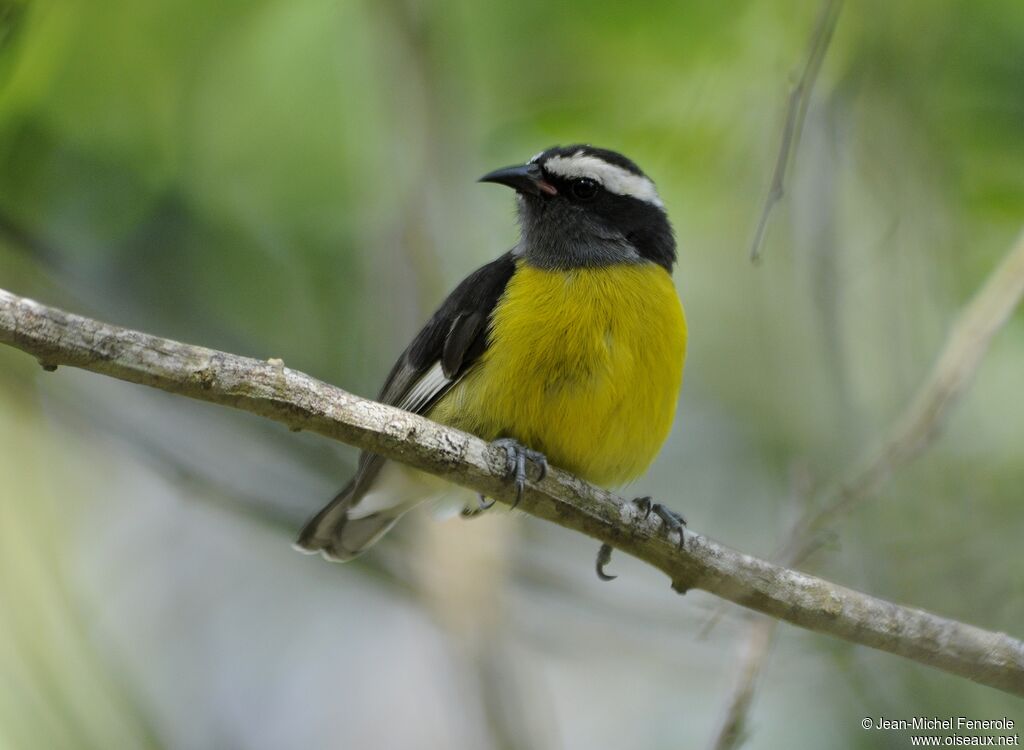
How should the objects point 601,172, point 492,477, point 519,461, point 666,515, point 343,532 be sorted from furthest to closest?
point 343,532
point 601,172
point 666,515
point 519,461
point 492,477

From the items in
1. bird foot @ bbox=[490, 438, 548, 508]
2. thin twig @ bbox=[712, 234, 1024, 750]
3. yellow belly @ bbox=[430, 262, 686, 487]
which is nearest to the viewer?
bird foot @ bbox=[490, 438, 548, 508]

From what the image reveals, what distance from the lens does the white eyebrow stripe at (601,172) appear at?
193 inches

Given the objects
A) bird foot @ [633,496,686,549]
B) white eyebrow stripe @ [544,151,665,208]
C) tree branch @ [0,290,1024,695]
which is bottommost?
tree branch @ [0,290,1024,695]

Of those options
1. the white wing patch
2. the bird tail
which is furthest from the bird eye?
the bird tail

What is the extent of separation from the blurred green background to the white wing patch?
1164 mm

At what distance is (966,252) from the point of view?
17.9 feet

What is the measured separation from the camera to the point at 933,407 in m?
4.52

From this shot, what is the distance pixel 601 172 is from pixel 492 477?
1802mm

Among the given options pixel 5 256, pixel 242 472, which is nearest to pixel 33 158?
pixel 5 256

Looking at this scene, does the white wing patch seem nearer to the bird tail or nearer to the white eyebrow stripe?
the bird tail

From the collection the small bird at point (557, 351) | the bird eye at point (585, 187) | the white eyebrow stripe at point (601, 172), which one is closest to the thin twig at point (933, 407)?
the small bird at point (557, 351)

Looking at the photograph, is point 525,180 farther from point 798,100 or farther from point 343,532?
point 343,532

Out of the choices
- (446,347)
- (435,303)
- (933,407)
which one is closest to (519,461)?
(446,347)

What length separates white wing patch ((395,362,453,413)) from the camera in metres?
4.54
